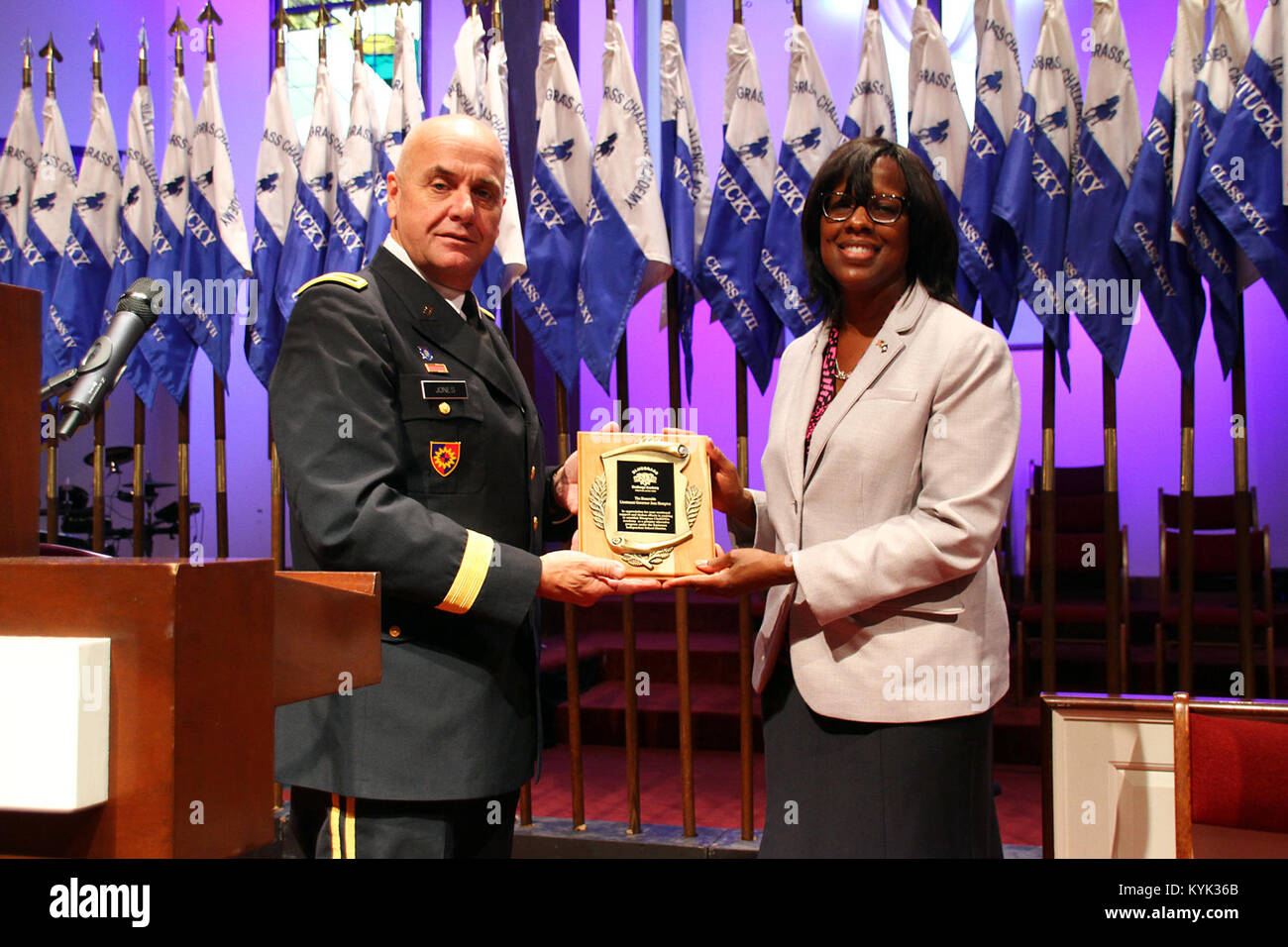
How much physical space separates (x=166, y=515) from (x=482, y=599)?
5682 millimetres

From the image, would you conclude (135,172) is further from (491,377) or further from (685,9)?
(685,9)

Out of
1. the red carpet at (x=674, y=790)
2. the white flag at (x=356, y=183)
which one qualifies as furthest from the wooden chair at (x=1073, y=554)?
the white flag at (x=356, y=183)

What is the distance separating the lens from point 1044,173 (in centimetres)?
299

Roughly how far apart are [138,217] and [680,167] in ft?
7.11

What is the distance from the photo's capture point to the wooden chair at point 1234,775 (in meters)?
1.72

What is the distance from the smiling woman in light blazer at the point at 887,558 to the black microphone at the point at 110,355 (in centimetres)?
102

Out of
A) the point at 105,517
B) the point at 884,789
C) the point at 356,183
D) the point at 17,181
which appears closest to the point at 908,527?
the point at 884,789

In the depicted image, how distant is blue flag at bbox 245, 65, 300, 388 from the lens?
145 inches

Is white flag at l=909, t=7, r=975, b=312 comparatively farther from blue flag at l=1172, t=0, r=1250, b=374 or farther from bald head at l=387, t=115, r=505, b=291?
bald head at l=387, t=115, r=505, b=291

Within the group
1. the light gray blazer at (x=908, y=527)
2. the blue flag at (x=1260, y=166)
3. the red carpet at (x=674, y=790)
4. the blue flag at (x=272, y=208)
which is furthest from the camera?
the blue flag at (x=272, y=208)

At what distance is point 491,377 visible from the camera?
1807 mm

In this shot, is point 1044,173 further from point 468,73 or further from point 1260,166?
point 468,73

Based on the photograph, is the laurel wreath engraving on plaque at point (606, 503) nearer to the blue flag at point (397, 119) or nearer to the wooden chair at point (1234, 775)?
the wooden chair at point (1234, 775)
